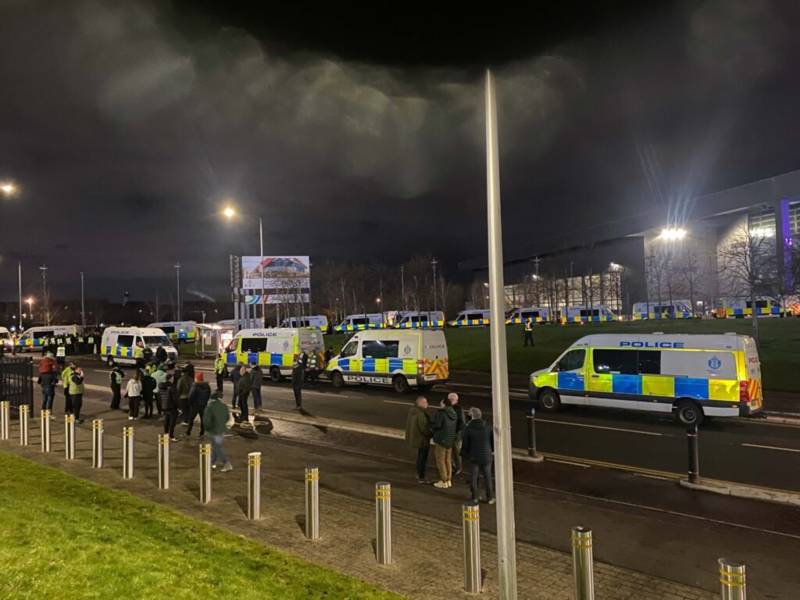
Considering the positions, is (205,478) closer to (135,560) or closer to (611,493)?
(135,560)

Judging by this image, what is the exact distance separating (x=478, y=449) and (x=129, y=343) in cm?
3035

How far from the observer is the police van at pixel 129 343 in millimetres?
33625

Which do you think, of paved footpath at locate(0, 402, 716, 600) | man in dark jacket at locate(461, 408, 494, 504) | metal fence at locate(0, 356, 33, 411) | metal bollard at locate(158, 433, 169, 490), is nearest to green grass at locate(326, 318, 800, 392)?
man in dark jacket at locate(461, 408, 494, 504)

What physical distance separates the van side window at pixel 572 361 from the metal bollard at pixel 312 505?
11.6m

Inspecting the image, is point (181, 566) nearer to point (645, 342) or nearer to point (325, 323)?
point (645, 342)

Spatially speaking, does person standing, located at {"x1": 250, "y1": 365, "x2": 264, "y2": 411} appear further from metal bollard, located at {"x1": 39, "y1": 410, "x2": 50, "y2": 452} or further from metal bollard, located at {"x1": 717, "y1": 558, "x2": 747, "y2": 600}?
metal bollard, located at {"x1": 717, "y1": 558, "x2": 747, "y2": 600}

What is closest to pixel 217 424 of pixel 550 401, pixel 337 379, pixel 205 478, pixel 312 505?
pixel 205 478

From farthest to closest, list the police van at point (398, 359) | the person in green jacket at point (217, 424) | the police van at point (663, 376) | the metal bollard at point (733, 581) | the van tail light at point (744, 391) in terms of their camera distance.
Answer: the police van at point (398, 359), the police van at point (663, 376), the van tail light at point (744, 391), the person in green jacket at point (217, 424), the metal bollard at point (733, 581)

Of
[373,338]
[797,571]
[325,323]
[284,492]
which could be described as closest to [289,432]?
[284,492]

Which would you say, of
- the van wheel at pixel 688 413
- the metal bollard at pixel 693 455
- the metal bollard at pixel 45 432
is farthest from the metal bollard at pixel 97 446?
the van wheel at pixel 688 413

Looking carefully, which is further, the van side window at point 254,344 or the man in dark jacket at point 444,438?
the van side window at point 254,344

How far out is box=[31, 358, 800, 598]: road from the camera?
6707 millimetres

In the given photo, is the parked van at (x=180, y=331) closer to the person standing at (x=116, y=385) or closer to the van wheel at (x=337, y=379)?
the van wheel at (x=337, y=379)

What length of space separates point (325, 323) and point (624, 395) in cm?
4680
